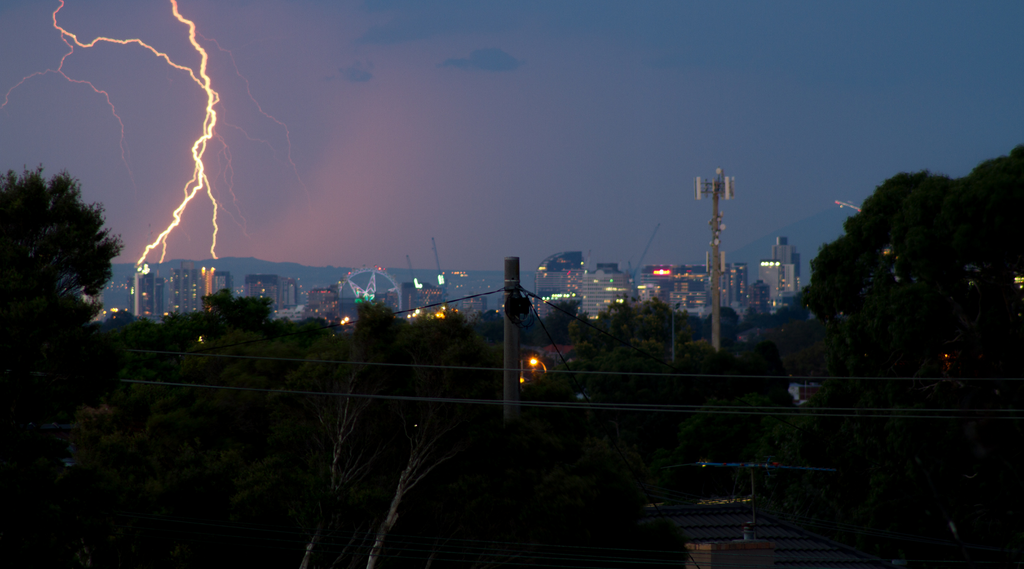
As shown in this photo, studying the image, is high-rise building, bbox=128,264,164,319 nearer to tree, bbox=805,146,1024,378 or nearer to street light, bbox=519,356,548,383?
street light, bbox=519,356,548,383

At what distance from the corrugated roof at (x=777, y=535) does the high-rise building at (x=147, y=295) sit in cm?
15325

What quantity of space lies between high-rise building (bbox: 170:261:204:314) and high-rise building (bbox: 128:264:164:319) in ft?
10.2

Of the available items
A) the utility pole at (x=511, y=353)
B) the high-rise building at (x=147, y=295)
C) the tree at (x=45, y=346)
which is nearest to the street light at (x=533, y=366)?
the utility pole at (x=511, y=353)

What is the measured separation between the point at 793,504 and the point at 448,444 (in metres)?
16.8

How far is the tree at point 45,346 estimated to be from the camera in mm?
10020

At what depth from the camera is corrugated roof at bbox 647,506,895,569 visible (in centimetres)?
1490

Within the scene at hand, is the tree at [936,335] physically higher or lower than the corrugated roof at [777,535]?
higher

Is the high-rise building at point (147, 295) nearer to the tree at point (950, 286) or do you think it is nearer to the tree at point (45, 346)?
the tree at point (45, 346)

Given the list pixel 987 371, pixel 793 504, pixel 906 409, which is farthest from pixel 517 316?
pixel 793 504

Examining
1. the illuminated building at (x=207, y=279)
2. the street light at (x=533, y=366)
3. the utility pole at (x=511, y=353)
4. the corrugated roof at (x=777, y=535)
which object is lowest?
the corrugated roof at (x=777, y=535)

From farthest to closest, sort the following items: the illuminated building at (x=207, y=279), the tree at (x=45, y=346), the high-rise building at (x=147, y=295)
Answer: the illuminated building at (x=207, y=279), the high-rise building at (x=147, y=295), the tree at (x=45, y=346)

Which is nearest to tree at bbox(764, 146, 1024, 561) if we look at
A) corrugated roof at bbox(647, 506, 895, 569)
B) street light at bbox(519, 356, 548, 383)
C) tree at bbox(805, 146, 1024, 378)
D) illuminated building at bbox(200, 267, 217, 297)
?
tree at bbox(805, 146, 1024, 378)

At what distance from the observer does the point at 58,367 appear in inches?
435

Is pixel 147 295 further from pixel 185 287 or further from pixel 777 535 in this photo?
pixel 777 535
